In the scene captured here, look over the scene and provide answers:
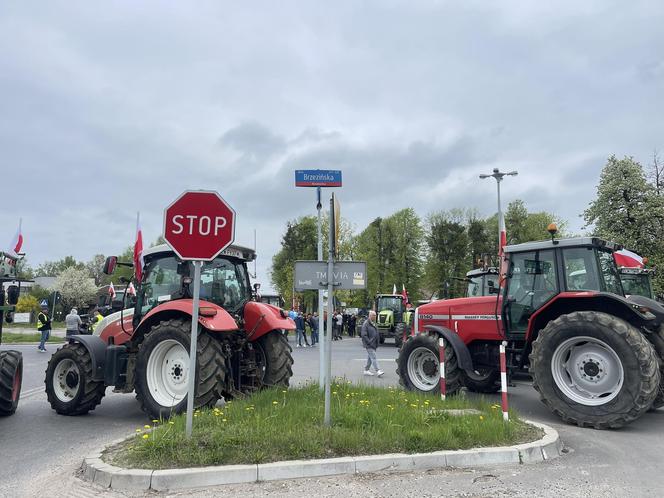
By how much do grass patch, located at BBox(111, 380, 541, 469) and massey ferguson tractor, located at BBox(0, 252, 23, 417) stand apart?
309 centimetres

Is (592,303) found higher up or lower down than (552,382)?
higher up

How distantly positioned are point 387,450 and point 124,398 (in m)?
6.36

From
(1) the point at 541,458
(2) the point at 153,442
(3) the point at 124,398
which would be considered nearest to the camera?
(2) the point at 153,442

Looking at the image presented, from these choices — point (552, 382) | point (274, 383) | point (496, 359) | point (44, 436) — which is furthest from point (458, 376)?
point (44, 436)

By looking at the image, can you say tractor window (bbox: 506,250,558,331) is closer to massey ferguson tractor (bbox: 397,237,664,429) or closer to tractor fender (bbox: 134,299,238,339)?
massey ferguson tractor (bbox: 397,237,664,429)

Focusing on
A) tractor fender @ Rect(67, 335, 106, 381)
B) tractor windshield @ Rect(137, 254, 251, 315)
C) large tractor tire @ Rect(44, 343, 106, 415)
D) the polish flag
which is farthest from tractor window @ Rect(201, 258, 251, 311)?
the polish flag

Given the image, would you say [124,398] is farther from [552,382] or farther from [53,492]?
[552,382]

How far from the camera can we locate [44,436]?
22.2ft

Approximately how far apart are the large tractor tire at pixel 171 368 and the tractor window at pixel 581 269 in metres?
5.44

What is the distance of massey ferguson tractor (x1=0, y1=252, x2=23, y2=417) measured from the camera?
766 centimetres

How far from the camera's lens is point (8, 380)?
25.3 ft

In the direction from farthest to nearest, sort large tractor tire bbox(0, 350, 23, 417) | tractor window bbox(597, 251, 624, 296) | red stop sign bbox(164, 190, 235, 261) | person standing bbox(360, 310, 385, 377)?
person standing bbox(360, 310, 385, 377)
tractor window bbox(597, 251, 624, 296)
large tractor tire bbox(0, 350, 23, 417)
red stop sign bbox(164, 190, 235, 261)

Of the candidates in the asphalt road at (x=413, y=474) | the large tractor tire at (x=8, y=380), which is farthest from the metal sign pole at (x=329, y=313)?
the large tractor tire at (x=8, y=380)

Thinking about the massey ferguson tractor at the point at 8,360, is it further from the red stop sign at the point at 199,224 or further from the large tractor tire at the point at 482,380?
the large tractor tire at the point at 482,380
